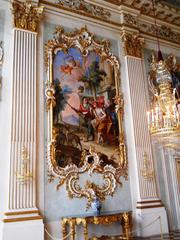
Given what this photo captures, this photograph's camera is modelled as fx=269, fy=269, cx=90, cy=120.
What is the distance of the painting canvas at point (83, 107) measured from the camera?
6477mm

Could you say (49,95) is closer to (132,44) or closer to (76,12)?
(76,12)

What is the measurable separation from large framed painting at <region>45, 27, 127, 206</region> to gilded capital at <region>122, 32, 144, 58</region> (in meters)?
0.60

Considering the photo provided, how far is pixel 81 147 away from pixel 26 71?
2233mm

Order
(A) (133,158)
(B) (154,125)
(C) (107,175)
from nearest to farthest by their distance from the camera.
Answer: (B) (154,125) < (C) (107,175) < (A) (133,158)

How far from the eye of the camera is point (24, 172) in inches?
221

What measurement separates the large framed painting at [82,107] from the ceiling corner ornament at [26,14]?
0.59 meters

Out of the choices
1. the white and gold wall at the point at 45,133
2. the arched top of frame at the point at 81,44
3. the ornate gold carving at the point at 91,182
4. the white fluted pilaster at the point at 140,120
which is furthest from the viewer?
the white fluted pilaster at the point at 140,120

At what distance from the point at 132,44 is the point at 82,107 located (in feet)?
9.18

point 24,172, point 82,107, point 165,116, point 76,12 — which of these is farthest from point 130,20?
point 24,172

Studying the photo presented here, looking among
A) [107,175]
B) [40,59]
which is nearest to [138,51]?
[40,59]

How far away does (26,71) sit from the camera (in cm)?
630

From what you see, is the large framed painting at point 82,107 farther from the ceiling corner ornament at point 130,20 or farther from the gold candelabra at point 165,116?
the gold candelabra at point 165,116

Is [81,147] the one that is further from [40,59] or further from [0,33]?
[0,33]

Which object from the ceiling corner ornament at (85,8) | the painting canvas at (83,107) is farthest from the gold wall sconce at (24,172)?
the ceiling corner ornament at (85,8)
